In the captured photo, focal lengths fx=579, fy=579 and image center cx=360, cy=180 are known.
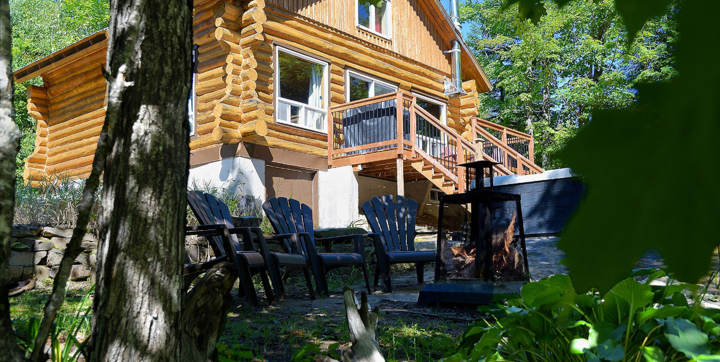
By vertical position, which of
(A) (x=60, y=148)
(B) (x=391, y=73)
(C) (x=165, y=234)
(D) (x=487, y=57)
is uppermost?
(D) (x=487, y=57)

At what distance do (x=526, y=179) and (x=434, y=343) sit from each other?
476cm

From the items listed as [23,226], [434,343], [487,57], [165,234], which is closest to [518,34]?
[165,234]

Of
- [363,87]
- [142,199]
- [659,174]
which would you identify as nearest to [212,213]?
[142,199]

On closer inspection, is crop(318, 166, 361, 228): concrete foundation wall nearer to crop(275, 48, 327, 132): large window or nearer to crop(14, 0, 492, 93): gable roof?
crop(275, 48, 327, 132): large window

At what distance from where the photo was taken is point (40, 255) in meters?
6.08

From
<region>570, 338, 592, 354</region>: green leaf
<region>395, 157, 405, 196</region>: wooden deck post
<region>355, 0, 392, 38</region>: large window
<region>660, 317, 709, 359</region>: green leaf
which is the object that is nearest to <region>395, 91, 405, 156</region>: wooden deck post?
<region>395, 157, 405, 196</region>: wooden deck post

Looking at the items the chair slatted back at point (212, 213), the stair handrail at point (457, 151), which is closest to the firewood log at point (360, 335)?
the chair slatted back at point (212, 213)

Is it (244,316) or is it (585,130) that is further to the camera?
(244,316)

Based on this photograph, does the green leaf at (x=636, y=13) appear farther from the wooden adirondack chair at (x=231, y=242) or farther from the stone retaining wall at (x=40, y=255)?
the stone retaining wall at (x=40, y=255)

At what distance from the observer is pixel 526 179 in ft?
24.8

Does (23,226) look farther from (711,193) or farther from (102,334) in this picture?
(711,193)

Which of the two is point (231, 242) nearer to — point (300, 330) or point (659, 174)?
point (300, 330)

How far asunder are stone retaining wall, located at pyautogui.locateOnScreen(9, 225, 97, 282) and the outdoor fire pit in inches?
141

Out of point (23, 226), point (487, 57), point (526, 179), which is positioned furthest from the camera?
point (487, 57)
